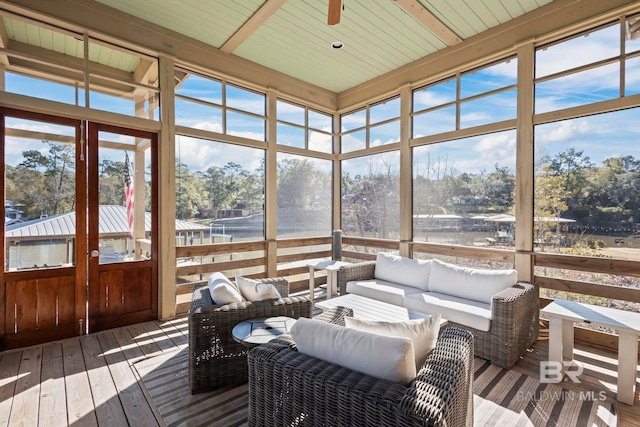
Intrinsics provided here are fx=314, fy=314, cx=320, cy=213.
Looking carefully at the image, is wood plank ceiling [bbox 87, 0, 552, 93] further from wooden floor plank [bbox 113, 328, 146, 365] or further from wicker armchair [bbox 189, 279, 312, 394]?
wooden floor plank [bbox 113, 328, 146, 365]

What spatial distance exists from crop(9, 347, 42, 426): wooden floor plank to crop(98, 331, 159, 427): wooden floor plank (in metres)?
0.50

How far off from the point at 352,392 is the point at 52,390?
2.70m

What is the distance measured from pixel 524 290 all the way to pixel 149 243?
4.42 metres

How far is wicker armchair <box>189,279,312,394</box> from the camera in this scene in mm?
2494

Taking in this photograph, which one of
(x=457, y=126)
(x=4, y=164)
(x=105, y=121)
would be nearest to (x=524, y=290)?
(x=457, y=126)

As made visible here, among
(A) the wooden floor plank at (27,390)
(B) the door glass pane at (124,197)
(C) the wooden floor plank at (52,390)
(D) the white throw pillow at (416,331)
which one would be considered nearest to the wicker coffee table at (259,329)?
(D) the white throw pillow at (416,331)

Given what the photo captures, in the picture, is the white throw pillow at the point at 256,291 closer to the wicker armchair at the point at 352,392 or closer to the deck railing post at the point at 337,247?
the wicker armchair at the point at 352,392

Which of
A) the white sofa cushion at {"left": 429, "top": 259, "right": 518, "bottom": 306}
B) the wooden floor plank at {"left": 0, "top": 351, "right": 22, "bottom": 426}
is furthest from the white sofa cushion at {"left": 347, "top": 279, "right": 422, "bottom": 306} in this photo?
the wooden floor plank at {"left": 0, "top": 351, "right": 22, "bottom": 426}

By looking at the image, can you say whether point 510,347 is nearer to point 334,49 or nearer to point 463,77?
point 463,77

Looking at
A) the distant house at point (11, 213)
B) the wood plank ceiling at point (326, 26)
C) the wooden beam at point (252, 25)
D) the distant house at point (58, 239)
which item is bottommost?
the distant house at point (58, 239)

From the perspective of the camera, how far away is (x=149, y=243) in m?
4.12

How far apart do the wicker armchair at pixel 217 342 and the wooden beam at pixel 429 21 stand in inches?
135

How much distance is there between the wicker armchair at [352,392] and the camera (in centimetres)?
124

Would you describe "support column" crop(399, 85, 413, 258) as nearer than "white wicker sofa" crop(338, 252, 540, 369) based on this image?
No
